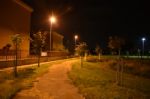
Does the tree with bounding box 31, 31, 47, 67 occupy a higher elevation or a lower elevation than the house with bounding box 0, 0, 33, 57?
lower

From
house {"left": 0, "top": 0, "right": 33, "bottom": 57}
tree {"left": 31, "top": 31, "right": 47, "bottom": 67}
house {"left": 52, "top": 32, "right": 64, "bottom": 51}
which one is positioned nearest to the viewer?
tree {"left": 31, "top": 31, "right": 47, "bottom": 67}

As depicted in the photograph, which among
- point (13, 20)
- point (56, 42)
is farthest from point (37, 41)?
point (56, 42)

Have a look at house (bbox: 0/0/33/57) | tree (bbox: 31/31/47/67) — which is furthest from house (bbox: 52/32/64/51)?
tree (bbox: 31/31/47/67)

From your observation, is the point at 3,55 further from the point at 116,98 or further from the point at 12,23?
the point at 116,98

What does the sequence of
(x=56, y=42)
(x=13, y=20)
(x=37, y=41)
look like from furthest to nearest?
(x=56, y=42) < (x=13, y=20) < (x=37, y=41)

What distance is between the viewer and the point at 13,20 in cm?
3938

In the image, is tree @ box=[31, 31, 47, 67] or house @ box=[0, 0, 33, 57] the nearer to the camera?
tree @ box=[31, 31, 47, 67]

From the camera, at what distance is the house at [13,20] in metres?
35.6

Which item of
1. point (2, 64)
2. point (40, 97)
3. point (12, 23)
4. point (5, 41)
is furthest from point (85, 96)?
point (12, 23)

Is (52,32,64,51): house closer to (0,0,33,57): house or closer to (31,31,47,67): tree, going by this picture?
(0,0,33,57): house

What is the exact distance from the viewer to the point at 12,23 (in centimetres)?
3909

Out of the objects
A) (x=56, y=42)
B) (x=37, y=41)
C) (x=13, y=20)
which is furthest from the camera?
(x=56, y=42)

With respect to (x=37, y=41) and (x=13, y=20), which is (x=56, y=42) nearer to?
(x=13, y=20)

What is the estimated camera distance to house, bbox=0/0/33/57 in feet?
117
